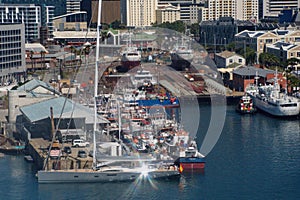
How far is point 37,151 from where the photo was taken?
7.16 meters

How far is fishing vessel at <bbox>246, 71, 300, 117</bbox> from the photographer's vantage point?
10078 mm

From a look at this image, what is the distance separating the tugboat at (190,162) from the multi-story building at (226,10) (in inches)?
655

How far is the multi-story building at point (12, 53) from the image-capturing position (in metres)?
12.8

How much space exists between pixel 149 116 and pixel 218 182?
2255 millimetres

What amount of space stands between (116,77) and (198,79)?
1.30 metres

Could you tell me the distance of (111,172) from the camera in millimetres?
6590

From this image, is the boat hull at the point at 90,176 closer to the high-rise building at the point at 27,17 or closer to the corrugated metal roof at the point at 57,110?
the corrugated metal roof at the point at 57,110

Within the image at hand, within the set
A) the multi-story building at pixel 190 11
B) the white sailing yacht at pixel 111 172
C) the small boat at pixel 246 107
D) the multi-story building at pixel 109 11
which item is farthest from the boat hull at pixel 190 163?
the multi-story building at pixel 190 11

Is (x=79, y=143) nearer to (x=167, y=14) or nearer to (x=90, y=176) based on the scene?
(x=90, y=176)

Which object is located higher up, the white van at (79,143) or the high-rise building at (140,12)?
the high-rise building at (140,12)

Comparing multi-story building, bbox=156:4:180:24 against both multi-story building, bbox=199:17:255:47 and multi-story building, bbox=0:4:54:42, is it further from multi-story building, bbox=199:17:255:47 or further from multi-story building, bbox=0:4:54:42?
multi-story building, bbox=0:4:54:42

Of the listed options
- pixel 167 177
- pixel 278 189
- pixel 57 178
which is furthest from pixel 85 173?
pixel 278 189

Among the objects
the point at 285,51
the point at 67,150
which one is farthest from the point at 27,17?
the point at 67,150

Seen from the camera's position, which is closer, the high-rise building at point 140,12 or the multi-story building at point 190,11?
the high-rise building at point 140,12
